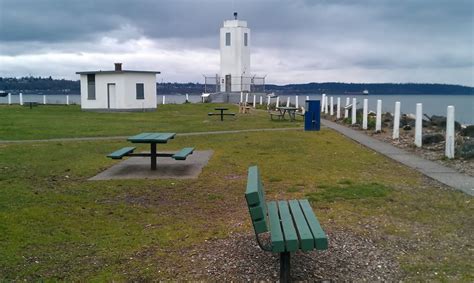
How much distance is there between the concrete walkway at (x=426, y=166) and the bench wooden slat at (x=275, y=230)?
411cm

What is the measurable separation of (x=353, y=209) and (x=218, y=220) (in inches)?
74.7

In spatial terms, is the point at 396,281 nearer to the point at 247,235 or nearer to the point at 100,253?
the point at 247,235

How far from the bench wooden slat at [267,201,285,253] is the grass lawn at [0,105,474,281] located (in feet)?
2.55

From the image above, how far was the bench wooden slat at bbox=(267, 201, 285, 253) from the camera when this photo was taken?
4418 mm

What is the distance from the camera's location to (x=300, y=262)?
5.16m

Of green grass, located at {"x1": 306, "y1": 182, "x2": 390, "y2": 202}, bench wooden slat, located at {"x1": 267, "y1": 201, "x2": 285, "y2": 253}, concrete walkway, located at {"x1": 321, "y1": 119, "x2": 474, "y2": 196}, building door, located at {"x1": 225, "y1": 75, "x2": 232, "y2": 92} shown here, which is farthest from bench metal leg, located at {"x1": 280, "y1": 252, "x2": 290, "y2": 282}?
building door, located at {"x1": 225, "y1": 75, "x2": 232, "y2": 92}

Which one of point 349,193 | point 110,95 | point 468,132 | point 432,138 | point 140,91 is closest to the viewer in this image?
point 349,193

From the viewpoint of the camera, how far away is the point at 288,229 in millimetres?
4773

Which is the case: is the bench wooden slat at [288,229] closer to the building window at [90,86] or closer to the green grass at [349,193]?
the green grass at [349,193]

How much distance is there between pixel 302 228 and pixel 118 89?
3254cm

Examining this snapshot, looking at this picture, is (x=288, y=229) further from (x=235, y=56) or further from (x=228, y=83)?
(x=228, y=83)

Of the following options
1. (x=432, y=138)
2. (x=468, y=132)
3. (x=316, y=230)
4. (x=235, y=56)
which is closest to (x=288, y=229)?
(x=316, y=230)

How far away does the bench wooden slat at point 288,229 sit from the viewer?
4.42 m

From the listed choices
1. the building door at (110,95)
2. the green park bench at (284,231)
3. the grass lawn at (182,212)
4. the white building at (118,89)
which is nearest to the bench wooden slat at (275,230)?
the green park bench at (284,231)
